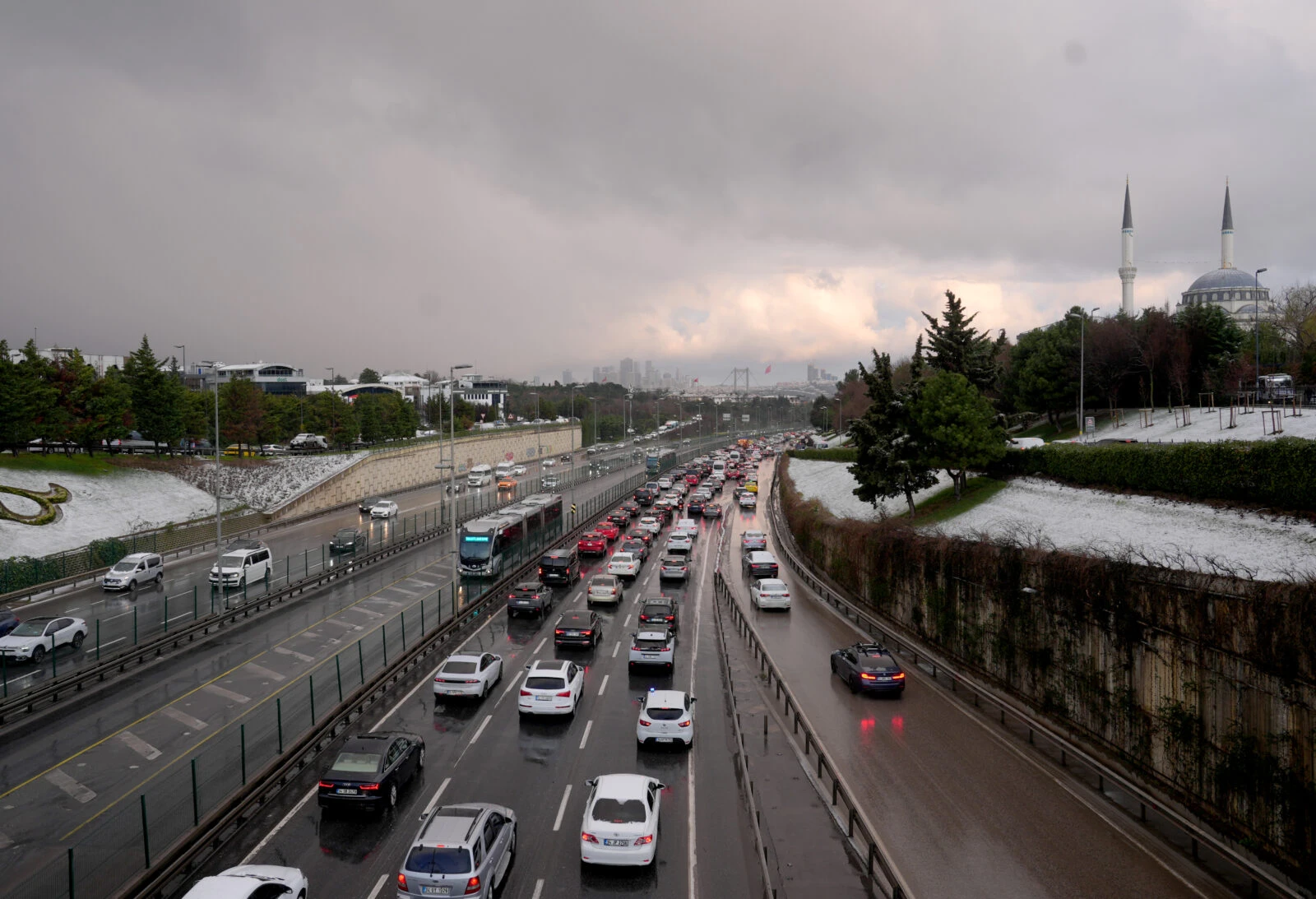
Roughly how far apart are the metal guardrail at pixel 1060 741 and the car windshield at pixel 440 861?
1178 centimetres

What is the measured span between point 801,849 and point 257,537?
46.1 m

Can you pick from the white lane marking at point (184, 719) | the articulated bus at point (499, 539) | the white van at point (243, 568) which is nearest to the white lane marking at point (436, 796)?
the white lane marking at point (184, 719)

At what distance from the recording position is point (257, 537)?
50.6m

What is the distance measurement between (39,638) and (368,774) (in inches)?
630

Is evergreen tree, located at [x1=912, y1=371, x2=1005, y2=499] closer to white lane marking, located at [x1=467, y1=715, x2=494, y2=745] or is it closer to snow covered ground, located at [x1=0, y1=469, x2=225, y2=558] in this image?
white lane marking, located at [x1=467, y1=715, x2=494, y2=745]

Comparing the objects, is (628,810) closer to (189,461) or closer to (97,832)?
(97,832)

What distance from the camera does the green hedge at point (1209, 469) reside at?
72.4 ft

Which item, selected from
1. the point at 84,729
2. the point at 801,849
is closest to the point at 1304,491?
the point at 801,849

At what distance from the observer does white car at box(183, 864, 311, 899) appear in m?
10.1

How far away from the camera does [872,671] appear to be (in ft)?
74.6

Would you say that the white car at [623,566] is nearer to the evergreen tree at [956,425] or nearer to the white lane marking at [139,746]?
the evergreen tree at [956,425]

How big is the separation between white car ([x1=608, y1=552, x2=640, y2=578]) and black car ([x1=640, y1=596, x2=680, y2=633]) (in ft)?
35.7

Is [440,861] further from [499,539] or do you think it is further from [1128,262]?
[1128,262]

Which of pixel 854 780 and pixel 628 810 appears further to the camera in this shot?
pixel 854 780
